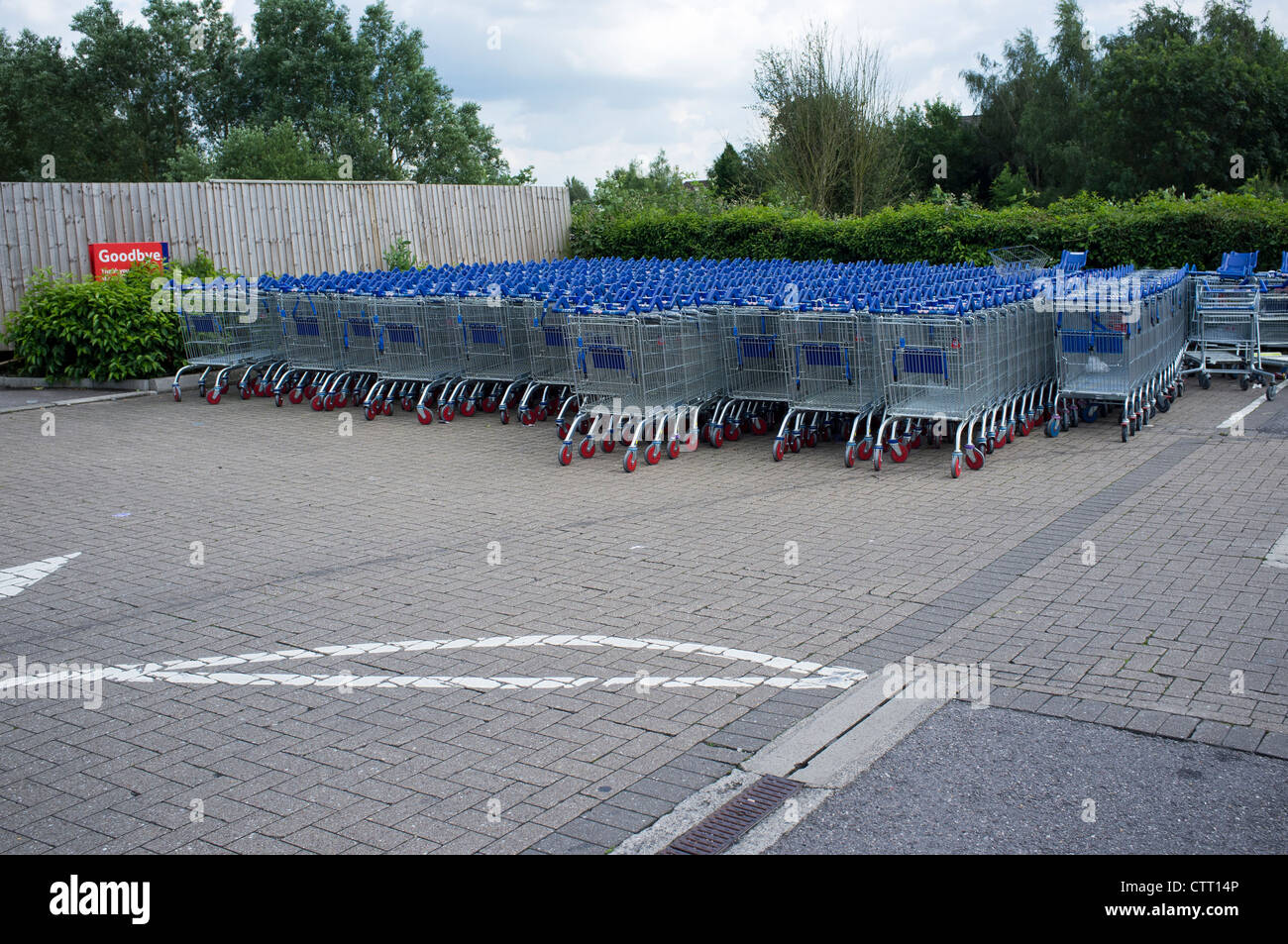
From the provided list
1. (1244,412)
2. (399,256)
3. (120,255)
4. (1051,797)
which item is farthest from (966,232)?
(1051,797)

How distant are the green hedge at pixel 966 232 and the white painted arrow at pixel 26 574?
14.1 metres

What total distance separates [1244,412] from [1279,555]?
5.59 meters

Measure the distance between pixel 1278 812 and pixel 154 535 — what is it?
7.29 meters

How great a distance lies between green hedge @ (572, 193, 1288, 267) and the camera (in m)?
15.2

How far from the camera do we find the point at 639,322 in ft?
33.6

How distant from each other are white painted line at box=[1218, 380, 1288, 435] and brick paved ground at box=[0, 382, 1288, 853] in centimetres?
34

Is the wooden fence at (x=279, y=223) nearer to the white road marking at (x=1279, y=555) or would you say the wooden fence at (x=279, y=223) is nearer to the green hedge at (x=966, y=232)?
the green hedge at (x=966, y=232)

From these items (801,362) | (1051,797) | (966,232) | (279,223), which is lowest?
(1051,797)

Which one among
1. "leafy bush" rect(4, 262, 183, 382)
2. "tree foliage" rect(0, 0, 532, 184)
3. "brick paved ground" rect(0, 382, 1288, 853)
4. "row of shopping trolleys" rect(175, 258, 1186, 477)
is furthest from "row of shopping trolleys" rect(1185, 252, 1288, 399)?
"tree foliage" rect(0, 0, 532, 184)

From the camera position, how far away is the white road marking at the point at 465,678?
525 cm

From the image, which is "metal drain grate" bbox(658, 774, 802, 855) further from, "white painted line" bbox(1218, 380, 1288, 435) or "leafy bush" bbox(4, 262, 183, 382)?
"leafy bush" bbox(4, 262, 183, 382)

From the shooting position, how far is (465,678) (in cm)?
537

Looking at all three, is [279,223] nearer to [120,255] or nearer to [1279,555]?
[120,255]

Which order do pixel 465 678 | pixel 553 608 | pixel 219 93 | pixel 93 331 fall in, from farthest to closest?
pixel 219 93 → pixel 93 331 → pixel 553 608 → pixel 465 678
